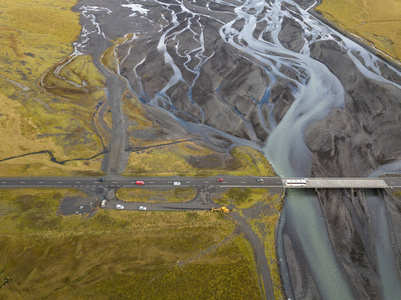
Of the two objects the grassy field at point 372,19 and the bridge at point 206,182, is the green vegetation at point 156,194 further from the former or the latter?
the grassy field at point 372,19

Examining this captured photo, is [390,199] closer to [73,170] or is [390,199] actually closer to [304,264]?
[304,264]

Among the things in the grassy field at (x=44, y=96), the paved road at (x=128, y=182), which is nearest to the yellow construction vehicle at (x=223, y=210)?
the paved road at (x=128, y=182)

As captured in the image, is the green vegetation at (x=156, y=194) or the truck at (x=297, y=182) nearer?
the green vegetation at (x=156, y=194)

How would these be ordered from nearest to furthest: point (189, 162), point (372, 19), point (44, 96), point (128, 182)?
1. point (128, 182)
2. point (189, 162)
3. point (44, 96)
4. point (372, 19)

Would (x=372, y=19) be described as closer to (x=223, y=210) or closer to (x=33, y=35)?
(x=223, y=210)

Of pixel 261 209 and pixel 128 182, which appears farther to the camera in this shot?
pixel 128 182

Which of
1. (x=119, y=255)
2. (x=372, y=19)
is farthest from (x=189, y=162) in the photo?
(x=372, y=19)

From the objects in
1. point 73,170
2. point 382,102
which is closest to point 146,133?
point 73,170
